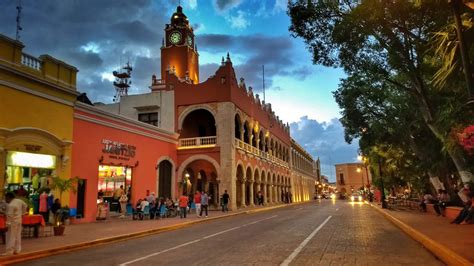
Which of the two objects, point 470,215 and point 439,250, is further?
point 470,215

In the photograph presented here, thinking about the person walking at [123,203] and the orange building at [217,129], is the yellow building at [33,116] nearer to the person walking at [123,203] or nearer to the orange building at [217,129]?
the person walking at [123,203]

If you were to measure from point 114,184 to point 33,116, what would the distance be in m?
8.93

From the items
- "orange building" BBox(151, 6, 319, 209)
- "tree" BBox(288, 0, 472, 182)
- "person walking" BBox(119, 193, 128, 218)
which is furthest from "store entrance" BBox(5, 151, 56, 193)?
"orange building" BBox(151, 6, 319, 209)

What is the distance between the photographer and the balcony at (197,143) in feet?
110

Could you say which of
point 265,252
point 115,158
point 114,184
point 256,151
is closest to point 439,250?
point 265,252

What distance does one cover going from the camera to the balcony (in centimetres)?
3360

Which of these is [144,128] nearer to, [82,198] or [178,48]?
[82,198]

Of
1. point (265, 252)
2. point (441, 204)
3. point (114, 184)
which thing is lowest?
point (265, 252)

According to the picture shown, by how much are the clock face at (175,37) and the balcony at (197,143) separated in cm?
1549

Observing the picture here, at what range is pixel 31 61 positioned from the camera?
1775cm

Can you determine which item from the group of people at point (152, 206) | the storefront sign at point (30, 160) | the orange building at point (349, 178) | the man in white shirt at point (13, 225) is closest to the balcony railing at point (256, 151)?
the group of people at point (152, 206)

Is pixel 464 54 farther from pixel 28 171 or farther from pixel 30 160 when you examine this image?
pixel 28 171

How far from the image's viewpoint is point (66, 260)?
9.76m

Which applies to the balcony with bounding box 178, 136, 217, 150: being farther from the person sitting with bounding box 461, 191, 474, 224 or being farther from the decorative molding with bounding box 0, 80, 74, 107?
the person sitting with bounding box 461, 191, 474, 224
